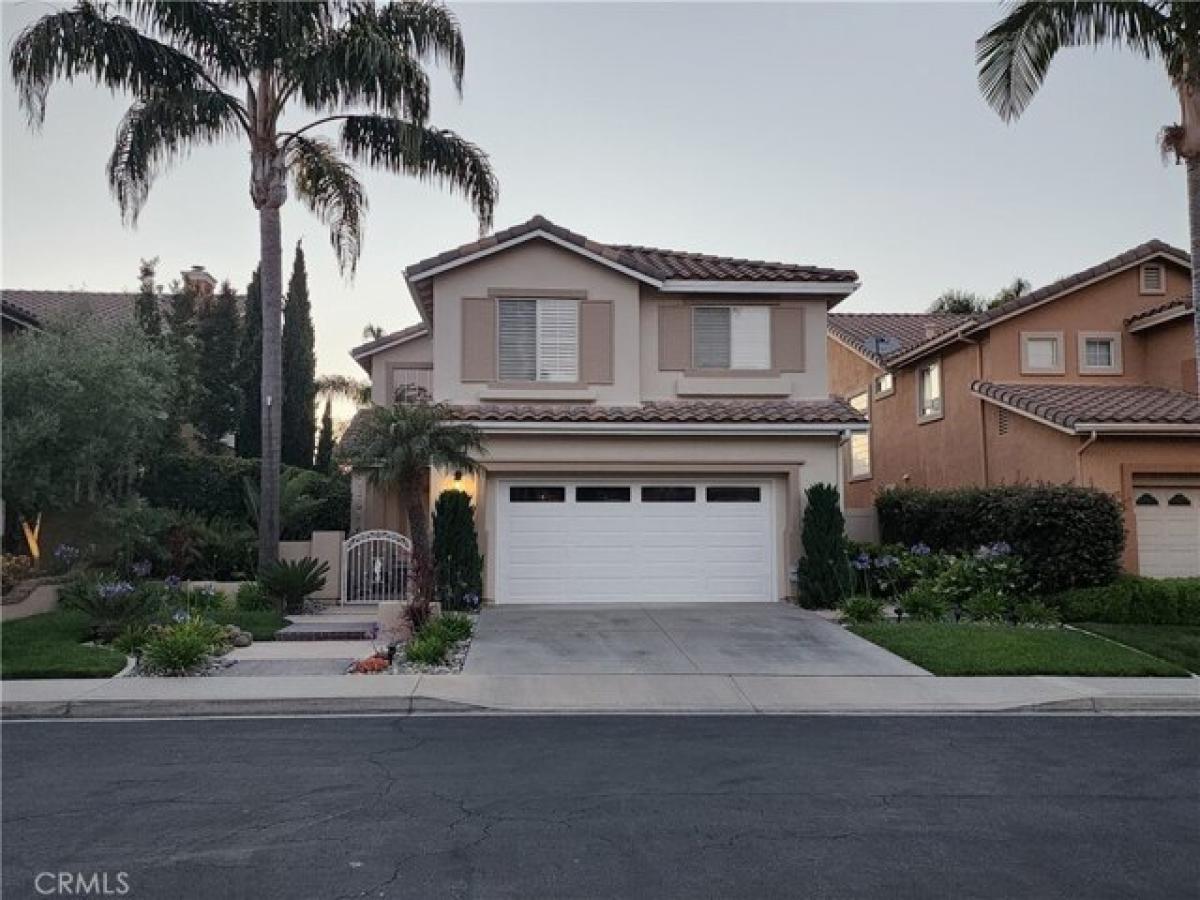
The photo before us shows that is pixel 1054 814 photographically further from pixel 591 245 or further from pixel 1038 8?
pixel 591 245

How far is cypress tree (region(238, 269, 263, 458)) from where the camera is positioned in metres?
22.7

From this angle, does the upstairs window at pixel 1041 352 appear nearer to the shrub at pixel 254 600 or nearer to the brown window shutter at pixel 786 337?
the brown window shutter at pixel 786 337

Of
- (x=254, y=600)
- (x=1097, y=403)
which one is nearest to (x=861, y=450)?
(x=1097, y=403)

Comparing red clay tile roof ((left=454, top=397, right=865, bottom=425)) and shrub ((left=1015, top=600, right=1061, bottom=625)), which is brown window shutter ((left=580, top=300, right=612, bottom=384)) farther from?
shrub ((left=1015, top=600, right=1061, bottom=625))

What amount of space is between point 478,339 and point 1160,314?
46.4 ft

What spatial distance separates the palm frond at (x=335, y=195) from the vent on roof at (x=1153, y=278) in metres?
16.9

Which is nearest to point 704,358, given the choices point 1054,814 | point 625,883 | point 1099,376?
point 1099,376

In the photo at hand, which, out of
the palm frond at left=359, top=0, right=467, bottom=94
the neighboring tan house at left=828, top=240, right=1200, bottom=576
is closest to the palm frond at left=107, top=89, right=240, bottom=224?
the palm frond at left=359, top=0, right=467, bottom=94

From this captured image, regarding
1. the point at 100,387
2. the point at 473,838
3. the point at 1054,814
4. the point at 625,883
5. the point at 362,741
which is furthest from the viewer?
the point at 100,387

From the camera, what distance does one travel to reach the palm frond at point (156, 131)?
15.5 meters

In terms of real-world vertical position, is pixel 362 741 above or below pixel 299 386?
below

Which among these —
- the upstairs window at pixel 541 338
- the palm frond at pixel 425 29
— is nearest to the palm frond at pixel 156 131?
the palm frond at pixel 425 29

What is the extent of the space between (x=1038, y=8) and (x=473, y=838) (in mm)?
13243

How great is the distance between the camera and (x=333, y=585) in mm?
16859
